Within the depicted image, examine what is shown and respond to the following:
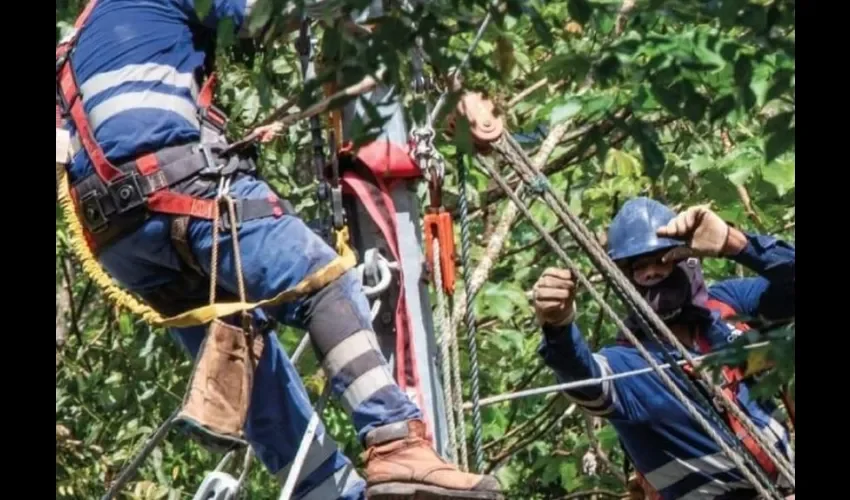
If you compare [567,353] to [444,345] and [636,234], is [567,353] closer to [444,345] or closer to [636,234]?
[636,234]

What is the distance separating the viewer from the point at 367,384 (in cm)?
494

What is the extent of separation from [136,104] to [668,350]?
1.66 m

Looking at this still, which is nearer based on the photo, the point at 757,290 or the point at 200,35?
the point at 200,35

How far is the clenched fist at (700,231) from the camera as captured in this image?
5648 mm

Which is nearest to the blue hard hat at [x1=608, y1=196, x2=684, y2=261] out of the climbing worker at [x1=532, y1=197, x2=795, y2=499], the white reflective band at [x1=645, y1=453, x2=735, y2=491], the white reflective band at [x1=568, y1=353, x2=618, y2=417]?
the climbing worker at [x1=532, y1=197, x2=795, y2=499]

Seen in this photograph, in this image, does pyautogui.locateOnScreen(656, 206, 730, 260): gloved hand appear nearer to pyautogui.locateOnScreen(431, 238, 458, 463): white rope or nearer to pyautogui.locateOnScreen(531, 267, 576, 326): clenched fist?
pyautogui.locateOnScreen(531, 267, 576, 326): clenched fist

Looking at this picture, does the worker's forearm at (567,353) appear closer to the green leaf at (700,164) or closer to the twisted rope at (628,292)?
the twisted rope at (628,292)

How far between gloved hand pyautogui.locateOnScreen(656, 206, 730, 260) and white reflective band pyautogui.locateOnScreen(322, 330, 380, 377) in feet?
3.16

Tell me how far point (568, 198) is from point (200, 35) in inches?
109

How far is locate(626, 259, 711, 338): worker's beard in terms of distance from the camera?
628cm

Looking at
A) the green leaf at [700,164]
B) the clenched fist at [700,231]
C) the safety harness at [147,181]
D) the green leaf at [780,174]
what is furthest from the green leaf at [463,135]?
the green leaf at [700,164]

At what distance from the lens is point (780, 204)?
7250 millimetres
